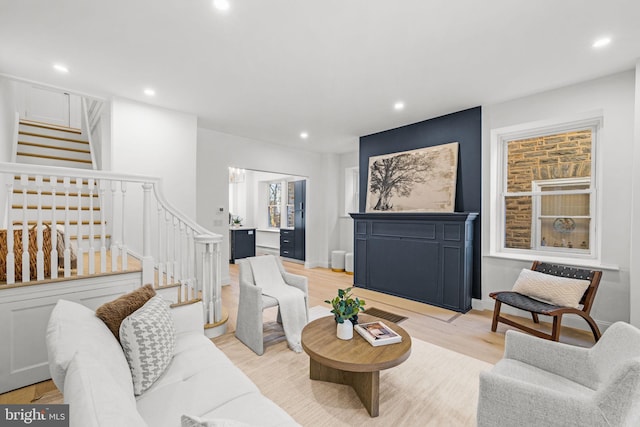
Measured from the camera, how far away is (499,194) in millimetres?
→ 3801

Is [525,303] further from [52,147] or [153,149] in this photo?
[52,147]

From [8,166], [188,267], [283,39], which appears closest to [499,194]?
[283,39]

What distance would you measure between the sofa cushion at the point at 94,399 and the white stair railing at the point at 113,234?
5.42 ft

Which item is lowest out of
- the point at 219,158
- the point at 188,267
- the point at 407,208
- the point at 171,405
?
the point at 171,405

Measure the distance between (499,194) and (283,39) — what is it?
3.25 metres

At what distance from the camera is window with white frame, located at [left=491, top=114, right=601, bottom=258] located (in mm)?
3273

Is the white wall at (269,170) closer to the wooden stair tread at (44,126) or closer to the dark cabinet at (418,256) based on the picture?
the dark cabinet at (418,256)

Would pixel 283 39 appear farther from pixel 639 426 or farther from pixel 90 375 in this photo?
pixel 639 426

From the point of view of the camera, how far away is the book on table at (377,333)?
201 centimetres

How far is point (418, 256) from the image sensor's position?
416 cm

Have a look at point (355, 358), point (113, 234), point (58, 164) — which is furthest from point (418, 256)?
point (58, 164)

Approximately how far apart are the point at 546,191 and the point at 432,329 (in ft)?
7.23

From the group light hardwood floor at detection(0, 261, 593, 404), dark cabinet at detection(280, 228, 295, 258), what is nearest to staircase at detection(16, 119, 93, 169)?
light hardwood floor at detection(0, 261, 593, 404)

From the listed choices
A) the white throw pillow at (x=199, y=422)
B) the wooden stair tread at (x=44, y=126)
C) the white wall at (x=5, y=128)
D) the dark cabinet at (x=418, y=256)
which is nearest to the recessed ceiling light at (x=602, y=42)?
the dark cabinet at (x=418, y=256)
